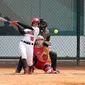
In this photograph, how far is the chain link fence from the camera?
16.6 meters

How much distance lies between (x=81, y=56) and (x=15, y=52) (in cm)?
221

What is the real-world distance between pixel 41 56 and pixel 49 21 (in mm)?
4233

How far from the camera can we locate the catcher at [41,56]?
12.7 m

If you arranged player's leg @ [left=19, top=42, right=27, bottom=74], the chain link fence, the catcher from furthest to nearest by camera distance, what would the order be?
the chain link fence, the catcher, player's leg @ [left=19, top=42, right=27, bottom=74]

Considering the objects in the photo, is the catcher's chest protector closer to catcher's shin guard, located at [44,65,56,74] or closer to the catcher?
the catcher

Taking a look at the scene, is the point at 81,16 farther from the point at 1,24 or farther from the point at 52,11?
the point at 1,24

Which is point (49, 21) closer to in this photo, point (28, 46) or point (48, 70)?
point (48, 70)

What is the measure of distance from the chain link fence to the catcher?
3865 mm

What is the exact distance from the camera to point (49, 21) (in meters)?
16.9

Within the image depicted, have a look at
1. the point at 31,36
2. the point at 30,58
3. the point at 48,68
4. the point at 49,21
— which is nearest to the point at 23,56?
the point at 30,58

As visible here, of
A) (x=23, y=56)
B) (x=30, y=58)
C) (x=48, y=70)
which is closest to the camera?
(x=23, y=56)

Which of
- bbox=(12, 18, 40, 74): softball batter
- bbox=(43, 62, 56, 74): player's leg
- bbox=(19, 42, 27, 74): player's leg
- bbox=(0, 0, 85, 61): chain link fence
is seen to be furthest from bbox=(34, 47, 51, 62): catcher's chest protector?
bbox=(0, 0, 85, 61): chain link fence

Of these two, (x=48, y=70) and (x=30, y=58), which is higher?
(x=30, y=58)

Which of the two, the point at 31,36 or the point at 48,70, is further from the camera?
the point at 48,70
